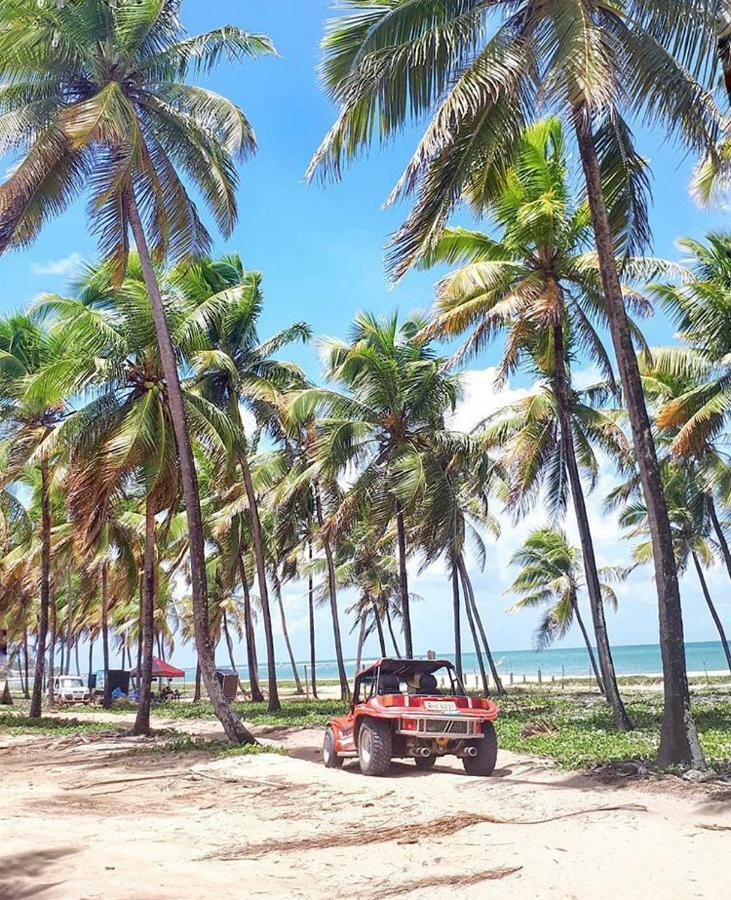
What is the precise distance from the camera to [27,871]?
6.78 metres

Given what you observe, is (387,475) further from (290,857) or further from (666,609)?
(290,857)

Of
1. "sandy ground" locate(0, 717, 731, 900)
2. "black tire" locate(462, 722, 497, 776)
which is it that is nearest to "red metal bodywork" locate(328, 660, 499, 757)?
"black tire" locate(462, 722, 497, 776)

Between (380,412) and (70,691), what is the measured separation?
28103 millimetres

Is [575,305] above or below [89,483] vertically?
above

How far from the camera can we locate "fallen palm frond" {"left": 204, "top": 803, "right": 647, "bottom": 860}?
7891 mm

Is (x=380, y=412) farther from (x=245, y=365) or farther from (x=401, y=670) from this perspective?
(x=401, y=670)

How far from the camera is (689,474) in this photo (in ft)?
106

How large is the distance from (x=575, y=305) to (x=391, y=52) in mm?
8727

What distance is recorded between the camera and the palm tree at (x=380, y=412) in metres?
24.3

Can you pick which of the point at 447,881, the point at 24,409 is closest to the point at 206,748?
the point at 447,881

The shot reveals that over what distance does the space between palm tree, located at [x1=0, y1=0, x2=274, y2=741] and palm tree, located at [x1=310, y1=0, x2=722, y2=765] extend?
5.25 meters

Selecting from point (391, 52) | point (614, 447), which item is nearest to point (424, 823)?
point (391, 52)

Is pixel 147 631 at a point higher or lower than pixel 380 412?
lower

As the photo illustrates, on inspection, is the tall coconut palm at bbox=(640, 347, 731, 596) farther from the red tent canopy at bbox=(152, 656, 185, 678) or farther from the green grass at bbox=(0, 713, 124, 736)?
the red tent canopy at bbox=(152, 656, 185, 678)
